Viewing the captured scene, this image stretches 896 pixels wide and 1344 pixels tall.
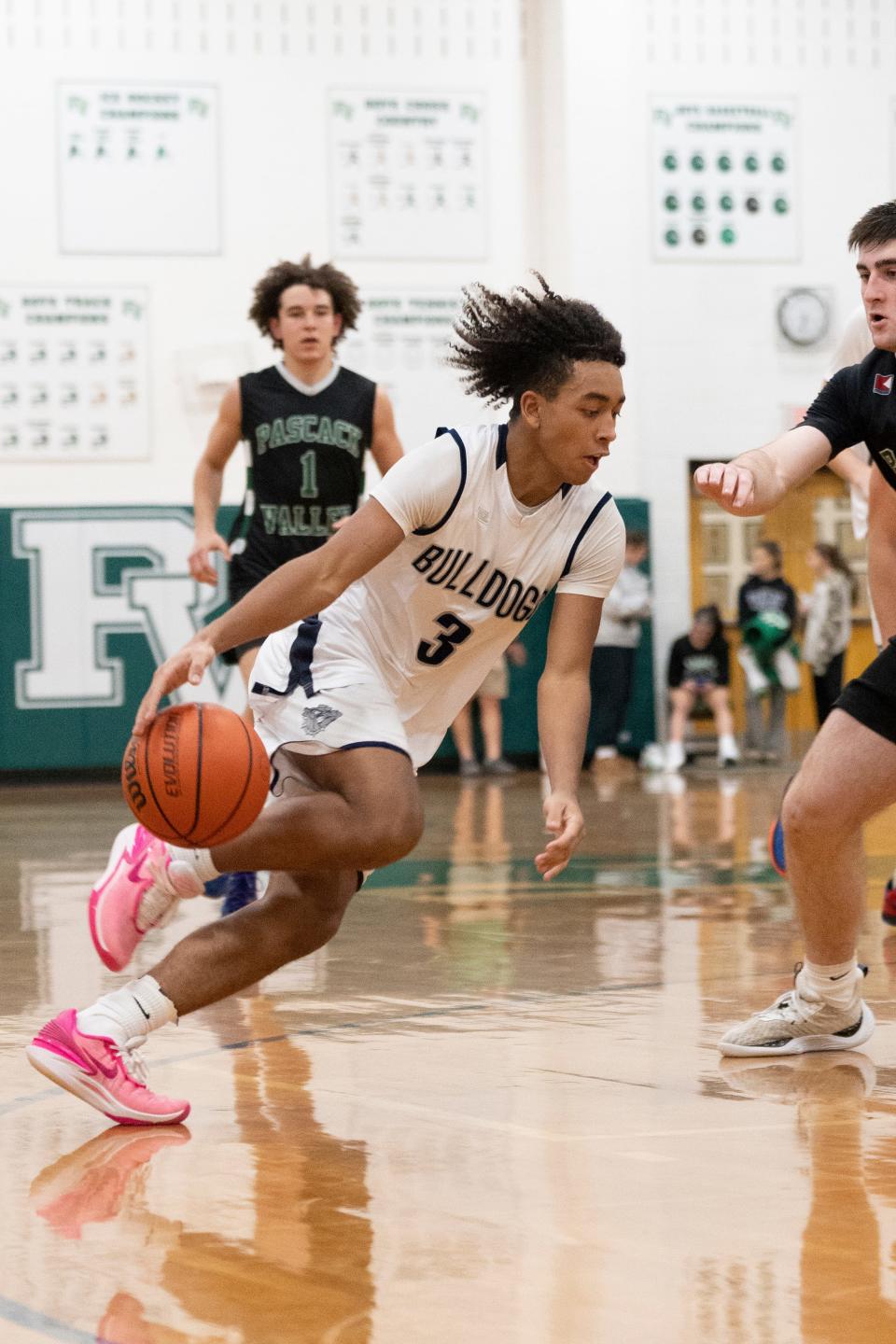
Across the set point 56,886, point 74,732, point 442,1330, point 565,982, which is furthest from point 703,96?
point 442,1330

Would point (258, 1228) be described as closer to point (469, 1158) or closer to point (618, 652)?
point (469, 1158)

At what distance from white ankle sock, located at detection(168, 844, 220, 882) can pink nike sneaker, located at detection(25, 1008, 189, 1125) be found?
46 cm

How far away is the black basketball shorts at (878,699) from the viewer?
3795 millimetres

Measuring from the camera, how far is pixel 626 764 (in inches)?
590

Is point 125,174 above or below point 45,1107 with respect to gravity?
above

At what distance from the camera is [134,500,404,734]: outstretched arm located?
11.8ft

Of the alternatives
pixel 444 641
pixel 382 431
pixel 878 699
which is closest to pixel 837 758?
pixel 878 699

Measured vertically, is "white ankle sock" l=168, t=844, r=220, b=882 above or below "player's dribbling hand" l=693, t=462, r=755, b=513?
below

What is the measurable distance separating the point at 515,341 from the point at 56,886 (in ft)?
13.9

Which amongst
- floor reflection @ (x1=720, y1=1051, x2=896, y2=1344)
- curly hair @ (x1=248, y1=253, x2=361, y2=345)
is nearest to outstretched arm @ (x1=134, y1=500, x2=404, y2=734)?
floor reflection @ (x1=720, y1=1051, x2=896, y2=1344)

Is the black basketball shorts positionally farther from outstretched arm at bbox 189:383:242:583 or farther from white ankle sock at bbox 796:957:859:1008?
outstretched arm at bbox 189:383:242:583

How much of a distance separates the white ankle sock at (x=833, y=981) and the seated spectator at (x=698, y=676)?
33.8 ft

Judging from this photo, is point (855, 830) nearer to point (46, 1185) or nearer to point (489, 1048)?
point (489, 1048)

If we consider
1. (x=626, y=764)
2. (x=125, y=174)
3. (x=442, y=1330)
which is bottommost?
(x=626, y=764)
